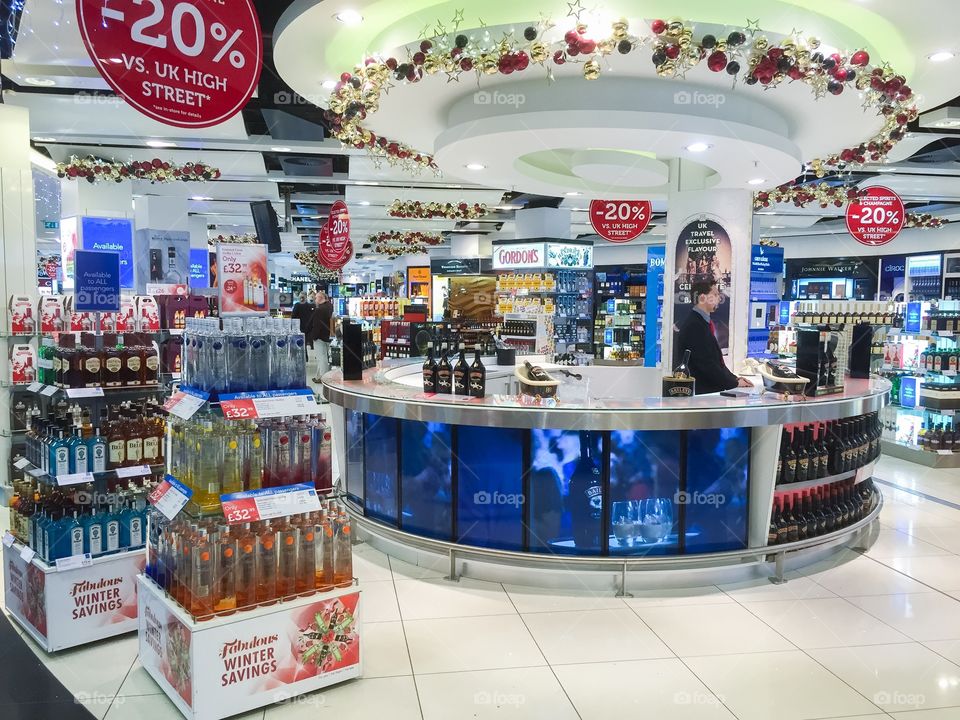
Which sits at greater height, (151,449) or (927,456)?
(151,449)

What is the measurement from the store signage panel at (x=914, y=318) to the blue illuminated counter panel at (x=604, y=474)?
492 centimetres

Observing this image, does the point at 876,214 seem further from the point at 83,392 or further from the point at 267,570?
the point at 83,392

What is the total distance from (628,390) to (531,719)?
484 centimetres

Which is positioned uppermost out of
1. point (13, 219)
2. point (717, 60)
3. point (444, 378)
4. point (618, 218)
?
point (717, 60)

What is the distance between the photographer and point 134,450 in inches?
145

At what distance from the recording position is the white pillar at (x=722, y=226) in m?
7.34

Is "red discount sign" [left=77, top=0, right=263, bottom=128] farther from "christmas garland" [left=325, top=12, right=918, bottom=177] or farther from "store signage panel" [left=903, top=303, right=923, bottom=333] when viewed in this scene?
"store signage panel" [left=903, top=303, right=923, bottom=333]

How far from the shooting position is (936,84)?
207 inches

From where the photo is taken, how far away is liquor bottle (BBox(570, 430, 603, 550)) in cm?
442

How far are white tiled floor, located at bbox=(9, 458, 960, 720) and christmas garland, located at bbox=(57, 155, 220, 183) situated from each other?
6.50 meters

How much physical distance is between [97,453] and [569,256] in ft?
33.4

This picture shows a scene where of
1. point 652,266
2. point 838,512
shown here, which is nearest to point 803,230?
point 652,266

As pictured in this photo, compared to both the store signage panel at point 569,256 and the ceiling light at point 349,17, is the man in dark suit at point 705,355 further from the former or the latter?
the store signage panel at point 569,256

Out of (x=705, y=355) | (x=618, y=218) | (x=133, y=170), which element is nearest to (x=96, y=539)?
(x=705, y=355)
